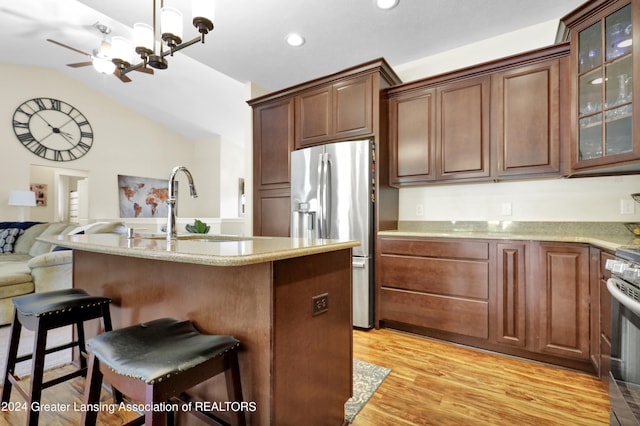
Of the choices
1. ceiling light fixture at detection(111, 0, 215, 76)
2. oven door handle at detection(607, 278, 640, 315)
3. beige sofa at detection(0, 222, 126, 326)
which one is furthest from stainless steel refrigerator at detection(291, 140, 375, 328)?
beige sofa at detection(0, 222, 126, 326)

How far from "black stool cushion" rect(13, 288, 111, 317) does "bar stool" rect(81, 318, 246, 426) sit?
21.8 inches

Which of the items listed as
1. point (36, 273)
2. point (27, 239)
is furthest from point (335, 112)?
point (27, 239)

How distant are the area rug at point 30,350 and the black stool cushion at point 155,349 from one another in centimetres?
154

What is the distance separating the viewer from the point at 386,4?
2.43 metres

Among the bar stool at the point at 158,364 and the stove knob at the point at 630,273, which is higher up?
the stove knob at the point at 630,273

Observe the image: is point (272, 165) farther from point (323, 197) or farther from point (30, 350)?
point (30, 350)

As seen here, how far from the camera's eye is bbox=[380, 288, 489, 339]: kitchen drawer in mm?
2273

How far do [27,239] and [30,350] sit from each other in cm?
279

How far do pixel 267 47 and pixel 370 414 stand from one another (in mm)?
3250

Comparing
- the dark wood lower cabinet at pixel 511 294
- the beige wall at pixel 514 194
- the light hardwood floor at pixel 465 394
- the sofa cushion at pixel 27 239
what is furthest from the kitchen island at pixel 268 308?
the sofa cushion at pixel 27 239

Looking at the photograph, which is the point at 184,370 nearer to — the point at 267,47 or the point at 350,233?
the point at 350,233

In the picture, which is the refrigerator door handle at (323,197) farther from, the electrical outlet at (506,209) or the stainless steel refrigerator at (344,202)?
the electrical outlet at (506,209)

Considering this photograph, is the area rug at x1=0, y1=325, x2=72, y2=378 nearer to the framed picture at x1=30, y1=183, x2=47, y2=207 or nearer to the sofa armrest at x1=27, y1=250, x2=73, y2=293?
the sofa armrest at x1=27, y1=250, x2=73, y2=293

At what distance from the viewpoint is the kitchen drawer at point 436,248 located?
2275mm
